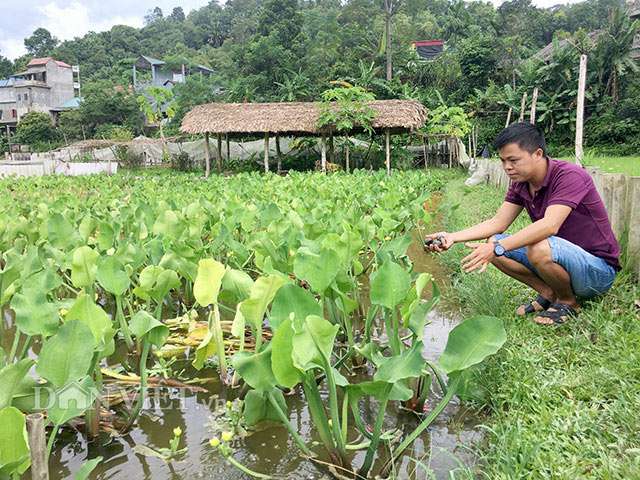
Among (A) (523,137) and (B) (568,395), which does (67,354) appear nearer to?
(B) (568,395)

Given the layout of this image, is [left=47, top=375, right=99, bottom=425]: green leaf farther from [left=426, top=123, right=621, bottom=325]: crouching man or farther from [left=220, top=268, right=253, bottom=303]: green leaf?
[left=426, top=123, right=621, bottom=325]: crouching man

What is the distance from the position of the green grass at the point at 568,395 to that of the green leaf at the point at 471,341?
0.28 m

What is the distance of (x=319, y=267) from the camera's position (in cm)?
181

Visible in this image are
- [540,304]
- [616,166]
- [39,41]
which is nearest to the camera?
[540,304]

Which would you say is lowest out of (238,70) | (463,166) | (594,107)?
(463,166)

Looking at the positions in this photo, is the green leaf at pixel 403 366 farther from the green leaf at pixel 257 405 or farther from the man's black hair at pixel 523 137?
the man's black hair at pixel 523 137

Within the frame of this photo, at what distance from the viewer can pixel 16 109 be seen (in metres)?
41.3

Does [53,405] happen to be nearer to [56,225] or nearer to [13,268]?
[13,268]

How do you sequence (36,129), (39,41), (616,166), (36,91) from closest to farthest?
(616,166) → (36,129) → (36,91) → (39,41)

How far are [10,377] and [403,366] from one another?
1010 millimetres

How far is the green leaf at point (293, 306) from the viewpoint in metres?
1.53

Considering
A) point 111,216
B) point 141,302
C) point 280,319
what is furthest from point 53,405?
point 111,216

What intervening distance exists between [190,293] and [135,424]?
1270 millimetres

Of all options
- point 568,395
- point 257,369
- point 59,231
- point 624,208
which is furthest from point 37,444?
point 624,208
